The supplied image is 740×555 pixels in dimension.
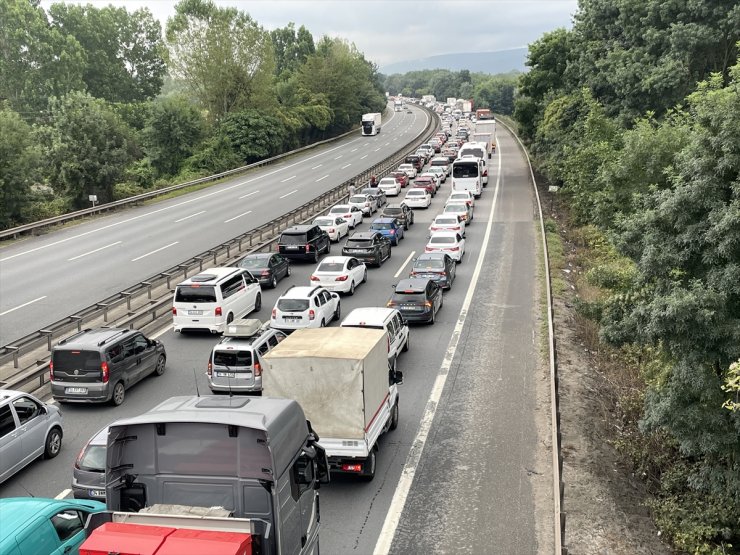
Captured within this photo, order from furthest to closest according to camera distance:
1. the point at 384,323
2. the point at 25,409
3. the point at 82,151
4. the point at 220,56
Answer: the point at 220,56
the point at 82,151
the point at 384,323
the point at 25,409

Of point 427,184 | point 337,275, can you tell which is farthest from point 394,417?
point 427,184

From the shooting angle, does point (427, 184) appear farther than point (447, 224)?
Yes

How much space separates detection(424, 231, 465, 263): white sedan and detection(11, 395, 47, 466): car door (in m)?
20.9

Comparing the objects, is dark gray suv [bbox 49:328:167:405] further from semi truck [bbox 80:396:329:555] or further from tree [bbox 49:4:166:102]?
tree [bbox 49:4:166:102]

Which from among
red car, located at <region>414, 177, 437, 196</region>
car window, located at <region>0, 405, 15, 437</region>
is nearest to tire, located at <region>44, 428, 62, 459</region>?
car window, located at <region>0, 405, 15, 437</region>

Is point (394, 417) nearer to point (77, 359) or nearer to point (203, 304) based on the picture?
point (77, 359)

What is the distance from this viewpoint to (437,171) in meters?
64.8

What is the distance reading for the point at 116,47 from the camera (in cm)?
10106

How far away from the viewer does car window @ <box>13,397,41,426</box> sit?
1403 cm

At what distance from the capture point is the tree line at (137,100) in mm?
45688

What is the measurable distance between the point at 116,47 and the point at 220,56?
113ft

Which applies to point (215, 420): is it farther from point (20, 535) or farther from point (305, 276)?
point (305, 276)

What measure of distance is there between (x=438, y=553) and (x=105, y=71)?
3950 inches

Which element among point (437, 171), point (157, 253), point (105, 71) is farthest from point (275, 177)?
point (105, 71)
